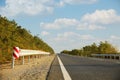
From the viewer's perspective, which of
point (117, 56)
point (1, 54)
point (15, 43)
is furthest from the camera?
point (117, 56)

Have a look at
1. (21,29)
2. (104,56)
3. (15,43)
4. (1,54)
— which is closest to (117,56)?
(104,56)

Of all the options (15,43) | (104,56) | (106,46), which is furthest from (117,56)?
(106,46)

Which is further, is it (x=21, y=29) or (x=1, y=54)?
(x=21, y=29)

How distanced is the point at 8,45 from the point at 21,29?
33.7 m

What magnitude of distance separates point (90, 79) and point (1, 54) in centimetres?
1613

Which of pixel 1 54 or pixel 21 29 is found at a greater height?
pixel 21 29

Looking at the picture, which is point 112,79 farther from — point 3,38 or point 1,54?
point 3,38

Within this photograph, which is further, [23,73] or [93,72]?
[23,73]

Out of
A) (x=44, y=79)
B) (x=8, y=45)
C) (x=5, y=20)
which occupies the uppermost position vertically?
(x=5, y=20)

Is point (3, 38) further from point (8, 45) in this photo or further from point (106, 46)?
point (106, 46)

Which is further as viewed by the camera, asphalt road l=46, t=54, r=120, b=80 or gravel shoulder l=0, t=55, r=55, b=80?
gravel shoulder l=0, t=55, r=55, b=80

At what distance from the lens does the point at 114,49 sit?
9894cm

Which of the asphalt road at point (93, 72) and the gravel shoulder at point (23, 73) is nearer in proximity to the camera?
the asphalt road at point (93, 72)

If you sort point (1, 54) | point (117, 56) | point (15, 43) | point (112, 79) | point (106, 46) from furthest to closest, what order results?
1. point (106, 46)
2. point (117, 56)
3. point (15, 43)
4. point (1, 54)
5. point (112, 79)
